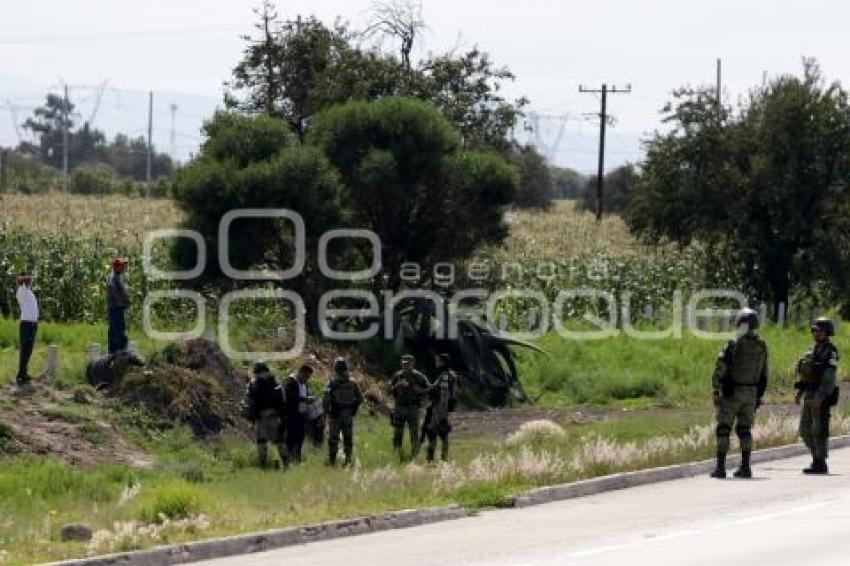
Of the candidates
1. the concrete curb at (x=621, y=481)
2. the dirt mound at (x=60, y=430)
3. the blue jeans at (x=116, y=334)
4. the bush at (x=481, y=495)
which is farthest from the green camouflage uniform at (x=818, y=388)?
the blue jeans at (x=116, y=334)

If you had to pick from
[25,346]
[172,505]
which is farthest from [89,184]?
[172,505]

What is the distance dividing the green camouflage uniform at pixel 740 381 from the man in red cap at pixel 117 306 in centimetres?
1091

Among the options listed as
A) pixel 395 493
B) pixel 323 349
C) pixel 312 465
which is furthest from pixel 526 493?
pixel 323 349

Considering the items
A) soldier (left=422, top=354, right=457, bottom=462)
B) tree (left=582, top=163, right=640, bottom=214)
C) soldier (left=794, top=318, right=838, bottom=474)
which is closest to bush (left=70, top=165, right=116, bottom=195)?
tree (left=582, top=163, right=640, bottom=214)

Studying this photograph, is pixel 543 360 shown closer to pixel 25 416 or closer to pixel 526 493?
pixel 25 416

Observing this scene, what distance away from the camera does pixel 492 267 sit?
41.9m

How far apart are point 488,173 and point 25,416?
15.3 m

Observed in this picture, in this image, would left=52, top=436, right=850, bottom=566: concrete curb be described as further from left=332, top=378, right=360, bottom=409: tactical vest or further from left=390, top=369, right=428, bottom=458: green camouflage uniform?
left=332, top=378, right=360, bottom=409: tactical vest

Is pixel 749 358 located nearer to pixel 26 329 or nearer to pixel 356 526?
pixel 356 526

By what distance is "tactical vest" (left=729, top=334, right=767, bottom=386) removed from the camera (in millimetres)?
21047

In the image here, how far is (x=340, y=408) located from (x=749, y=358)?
6206 mm

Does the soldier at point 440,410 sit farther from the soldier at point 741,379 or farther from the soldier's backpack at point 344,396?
the soldier at point 741,379

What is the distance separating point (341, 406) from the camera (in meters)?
24.8

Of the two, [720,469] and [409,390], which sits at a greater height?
[409,390]
